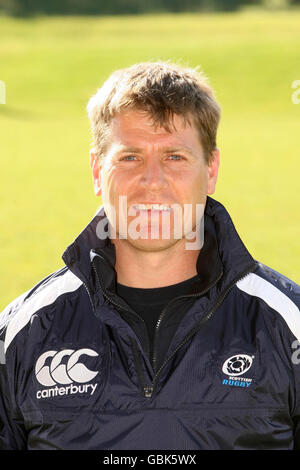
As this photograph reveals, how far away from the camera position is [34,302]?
2.48m

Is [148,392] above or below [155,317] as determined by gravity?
below

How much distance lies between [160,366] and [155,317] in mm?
169

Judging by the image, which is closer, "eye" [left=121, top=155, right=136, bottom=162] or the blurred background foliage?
"eye" [left=121, top=155, right=136, bottom=162]

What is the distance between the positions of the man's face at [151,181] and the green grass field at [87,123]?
1309 millimetres

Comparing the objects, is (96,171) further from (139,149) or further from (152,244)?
(152,244)

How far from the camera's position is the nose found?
2510mm

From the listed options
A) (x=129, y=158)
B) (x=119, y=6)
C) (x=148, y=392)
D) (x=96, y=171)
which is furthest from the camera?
(x=119, y=6)

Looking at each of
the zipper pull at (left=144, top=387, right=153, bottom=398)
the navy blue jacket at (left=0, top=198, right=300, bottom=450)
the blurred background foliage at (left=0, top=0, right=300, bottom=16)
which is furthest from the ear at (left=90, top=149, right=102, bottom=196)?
the blurred background foliage at (left=0, top=0, right=300, bottom=16)

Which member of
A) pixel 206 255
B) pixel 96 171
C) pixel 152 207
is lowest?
pixel 206 255

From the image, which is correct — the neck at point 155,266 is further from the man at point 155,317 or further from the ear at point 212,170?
the ear at point 212,170

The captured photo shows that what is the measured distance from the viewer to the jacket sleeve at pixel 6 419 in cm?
239

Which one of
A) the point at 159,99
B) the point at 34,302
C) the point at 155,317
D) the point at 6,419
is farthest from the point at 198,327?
the point at 159,99

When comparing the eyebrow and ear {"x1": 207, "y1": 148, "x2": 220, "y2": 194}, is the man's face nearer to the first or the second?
the eyebrow

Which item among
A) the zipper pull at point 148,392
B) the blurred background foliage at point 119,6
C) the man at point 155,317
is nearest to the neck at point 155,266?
the man at point 155,317
